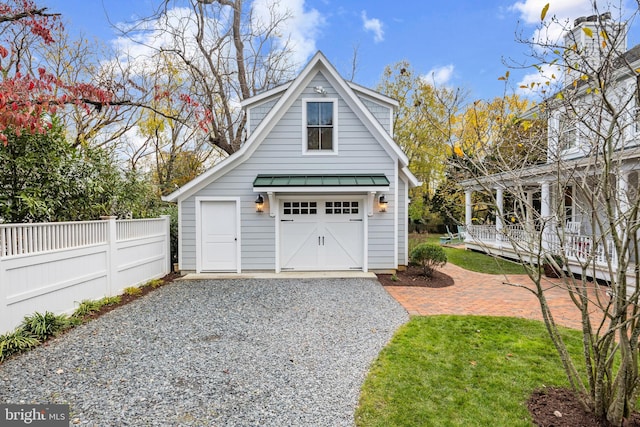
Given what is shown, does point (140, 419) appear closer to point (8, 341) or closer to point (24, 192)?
point (8, 341)

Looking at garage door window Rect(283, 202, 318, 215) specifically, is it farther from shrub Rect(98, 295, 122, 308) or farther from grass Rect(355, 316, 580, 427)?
grass Rect(355, 316, 580, 427)

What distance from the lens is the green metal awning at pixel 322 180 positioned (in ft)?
29.5

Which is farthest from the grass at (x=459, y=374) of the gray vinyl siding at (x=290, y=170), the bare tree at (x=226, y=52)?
the bare tree at (x=226, y=52)

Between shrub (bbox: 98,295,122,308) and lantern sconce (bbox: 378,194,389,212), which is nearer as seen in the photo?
shrub (bbox: 98,295,122,308)

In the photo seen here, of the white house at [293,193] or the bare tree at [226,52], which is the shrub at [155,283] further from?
the bare tree at [226,52]

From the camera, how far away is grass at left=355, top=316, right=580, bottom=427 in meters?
3.15

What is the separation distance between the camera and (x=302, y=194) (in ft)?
31.2

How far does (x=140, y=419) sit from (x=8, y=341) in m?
2.80

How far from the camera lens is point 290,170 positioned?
9594 mm

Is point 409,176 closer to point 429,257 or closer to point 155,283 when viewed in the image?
point 429,257

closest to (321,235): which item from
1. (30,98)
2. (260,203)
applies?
(260,203)

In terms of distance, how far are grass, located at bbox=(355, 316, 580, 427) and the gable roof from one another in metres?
5.56

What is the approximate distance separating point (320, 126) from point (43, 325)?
753 centimetres

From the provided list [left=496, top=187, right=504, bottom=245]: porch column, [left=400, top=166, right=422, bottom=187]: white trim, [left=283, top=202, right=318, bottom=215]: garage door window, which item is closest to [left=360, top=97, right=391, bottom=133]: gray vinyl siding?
[left=400, top=166, right=422, bottom=187]: white trim
